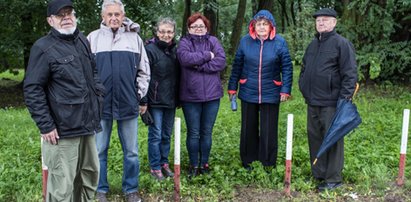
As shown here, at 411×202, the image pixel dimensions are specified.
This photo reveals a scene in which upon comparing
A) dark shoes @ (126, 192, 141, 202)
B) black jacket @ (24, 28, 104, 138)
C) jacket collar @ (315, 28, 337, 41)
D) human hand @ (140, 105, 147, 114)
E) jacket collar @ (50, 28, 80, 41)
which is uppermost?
jacket collar @ (315, 28, 337, 41)

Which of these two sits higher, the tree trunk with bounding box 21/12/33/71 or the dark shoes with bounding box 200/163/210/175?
the tree trunk with bounding box 21/12/33/71

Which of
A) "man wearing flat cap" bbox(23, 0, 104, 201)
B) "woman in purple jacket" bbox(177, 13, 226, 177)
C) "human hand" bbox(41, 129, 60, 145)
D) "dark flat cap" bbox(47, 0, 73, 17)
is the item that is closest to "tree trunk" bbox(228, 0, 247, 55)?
"woman in purple jacket" bbox(177, 13, 226, 177)

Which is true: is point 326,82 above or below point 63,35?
below

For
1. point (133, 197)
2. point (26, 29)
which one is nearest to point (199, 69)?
point (133, 197)

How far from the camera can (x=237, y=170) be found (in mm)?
5820

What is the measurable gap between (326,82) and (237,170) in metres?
1.68

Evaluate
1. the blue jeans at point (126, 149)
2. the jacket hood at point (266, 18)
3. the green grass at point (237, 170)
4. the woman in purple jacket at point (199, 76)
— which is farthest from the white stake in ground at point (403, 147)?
the blue jeans at point (126, 149)

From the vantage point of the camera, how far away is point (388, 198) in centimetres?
498

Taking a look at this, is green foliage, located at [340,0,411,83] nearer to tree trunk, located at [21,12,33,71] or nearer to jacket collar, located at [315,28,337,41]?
jacket collar, located at [315,28,337,41]

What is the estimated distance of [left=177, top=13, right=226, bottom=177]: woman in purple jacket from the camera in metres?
5.22

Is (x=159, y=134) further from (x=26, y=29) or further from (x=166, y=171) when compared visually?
(x=26, y=29)

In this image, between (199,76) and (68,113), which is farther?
(199,76)

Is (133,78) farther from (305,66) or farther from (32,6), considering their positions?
(32,6)

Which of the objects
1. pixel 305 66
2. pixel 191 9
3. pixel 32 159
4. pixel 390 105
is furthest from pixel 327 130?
pixel 191 9
